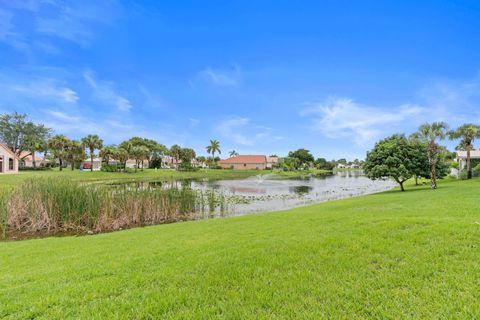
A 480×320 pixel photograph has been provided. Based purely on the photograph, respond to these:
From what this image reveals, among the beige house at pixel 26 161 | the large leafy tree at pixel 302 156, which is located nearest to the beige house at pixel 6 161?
the beige house at pixel 26 161

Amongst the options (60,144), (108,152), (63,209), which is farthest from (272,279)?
(108,152)

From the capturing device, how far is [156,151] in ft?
250

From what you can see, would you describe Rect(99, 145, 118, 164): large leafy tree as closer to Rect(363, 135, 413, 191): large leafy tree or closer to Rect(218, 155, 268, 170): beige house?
Rect(218, 155, 268, 170): beige house

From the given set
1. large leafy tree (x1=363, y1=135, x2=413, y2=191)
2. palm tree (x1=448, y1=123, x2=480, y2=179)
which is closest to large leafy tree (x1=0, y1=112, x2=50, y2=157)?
large leafy tree (x1=363, y1=135, x2=413, y2=191)

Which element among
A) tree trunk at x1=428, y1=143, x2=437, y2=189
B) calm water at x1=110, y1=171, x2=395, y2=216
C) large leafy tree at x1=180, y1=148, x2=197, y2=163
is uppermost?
large leafy tree at x1=180, y1=148, x2=197, y2=163

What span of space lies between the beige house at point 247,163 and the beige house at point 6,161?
60326mm

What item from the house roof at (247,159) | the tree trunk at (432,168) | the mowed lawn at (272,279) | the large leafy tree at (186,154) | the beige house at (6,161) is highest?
the large leafy tree at (186,154)

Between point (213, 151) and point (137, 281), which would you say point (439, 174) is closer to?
point (137, 281)

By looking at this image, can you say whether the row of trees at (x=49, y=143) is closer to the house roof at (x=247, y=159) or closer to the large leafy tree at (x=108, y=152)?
the large leafy tree at (x=108, y=152)

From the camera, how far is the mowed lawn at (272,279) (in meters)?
3.06

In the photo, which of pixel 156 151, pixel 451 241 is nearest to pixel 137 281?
pixel 451 241

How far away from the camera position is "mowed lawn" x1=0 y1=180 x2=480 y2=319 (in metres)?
3.06

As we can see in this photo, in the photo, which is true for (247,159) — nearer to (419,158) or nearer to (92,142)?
(92,142)

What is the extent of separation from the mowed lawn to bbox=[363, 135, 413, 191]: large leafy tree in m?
16.2
